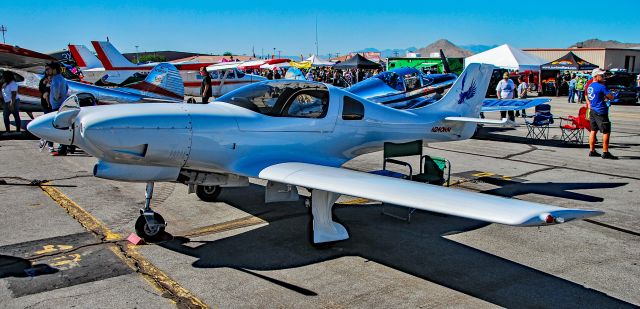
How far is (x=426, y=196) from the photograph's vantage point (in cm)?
445

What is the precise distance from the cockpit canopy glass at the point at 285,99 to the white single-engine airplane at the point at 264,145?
1 centimetres

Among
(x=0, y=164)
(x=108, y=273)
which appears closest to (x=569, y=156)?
(x=108, y=273)

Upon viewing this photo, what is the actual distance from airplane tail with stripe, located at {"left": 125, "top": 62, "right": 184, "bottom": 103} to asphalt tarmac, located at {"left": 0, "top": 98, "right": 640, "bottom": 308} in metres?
6.76

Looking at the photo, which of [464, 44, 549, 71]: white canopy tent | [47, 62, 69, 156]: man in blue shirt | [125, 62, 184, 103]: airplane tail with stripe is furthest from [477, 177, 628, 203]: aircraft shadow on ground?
[464, 44, 549, 71]: white canopy tent

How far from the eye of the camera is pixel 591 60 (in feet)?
180

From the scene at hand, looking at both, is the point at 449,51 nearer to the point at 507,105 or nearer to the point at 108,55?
the point at 108,55

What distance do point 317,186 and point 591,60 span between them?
2318 inches

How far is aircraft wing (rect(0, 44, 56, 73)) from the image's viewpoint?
14.7 metres

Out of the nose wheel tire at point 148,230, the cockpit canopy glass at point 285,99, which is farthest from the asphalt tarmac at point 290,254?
the cockpit canopy glass at point 285,99

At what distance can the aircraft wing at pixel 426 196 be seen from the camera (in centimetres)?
363

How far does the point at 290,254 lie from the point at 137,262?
158cm

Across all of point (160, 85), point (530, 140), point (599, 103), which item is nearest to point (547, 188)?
point (599, 103)

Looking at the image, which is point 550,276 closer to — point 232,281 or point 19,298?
point 232,281

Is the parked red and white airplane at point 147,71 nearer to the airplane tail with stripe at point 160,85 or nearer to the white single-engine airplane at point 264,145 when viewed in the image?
the airplane tail with stripe at point 160,85
